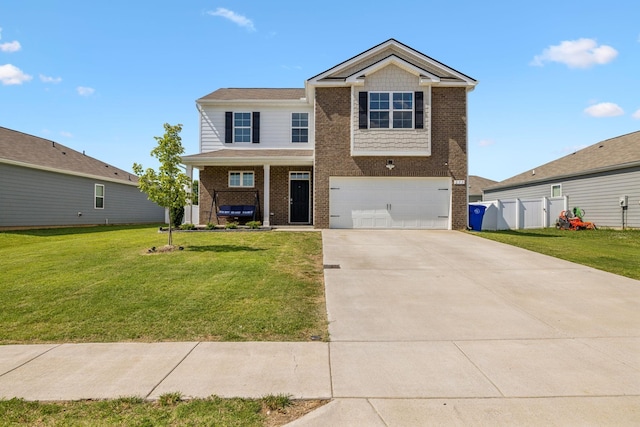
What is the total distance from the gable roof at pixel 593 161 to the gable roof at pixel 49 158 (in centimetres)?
2729

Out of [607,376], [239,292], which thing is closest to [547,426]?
[607,376]

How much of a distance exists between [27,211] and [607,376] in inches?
853

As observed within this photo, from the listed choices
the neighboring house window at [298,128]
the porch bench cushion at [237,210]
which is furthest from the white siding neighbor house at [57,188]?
the neighboring house window at [298,128]

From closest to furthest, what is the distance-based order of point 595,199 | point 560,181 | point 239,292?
point 239,292 < point 595,199 < point 560,181


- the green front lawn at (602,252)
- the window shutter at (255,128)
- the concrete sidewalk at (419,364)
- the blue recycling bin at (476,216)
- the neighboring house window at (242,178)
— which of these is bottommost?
the concrete sidewalk at (419,364)

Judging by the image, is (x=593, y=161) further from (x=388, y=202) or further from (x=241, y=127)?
(x=241, y=127)

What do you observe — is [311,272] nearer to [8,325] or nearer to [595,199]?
[8,325]

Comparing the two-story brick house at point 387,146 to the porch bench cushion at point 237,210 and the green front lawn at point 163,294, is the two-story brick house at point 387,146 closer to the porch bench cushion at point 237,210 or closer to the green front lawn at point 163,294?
the porch bench cushion at point 237,210

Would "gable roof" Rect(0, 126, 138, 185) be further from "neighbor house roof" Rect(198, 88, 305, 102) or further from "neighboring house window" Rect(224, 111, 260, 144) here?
"neighboring house window" Rect(224, 111, 260, 144)

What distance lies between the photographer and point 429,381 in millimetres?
3379

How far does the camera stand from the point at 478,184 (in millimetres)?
34438

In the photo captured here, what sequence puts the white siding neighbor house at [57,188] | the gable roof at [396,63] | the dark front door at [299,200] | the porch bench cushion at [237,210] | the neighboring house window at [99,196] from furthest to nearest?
the neighboring house window at [99,196] → the dark front door at [299,200] → the white siding neighbor house at [57,188] → the porch bench cushion at [237,210] → the gable roof at [396,63]

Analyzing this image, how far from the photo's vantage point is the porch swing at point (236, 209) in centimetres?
1603

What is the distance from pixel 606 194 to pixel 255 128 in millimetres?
18344
